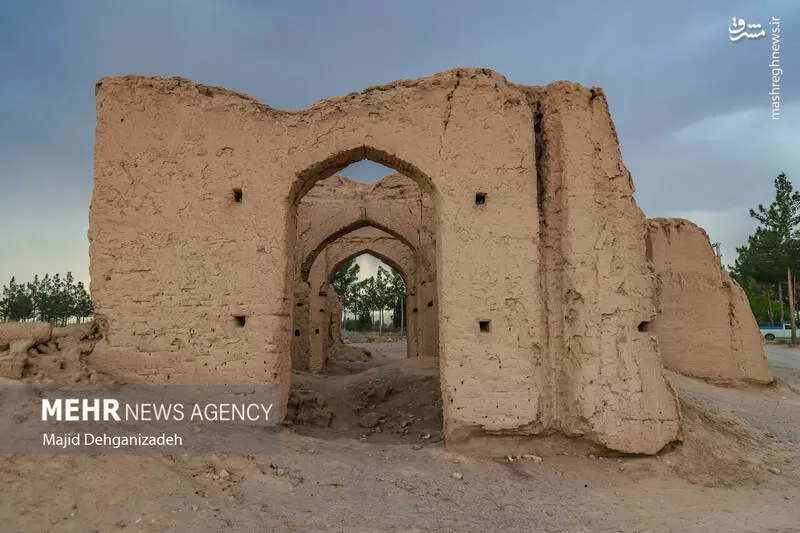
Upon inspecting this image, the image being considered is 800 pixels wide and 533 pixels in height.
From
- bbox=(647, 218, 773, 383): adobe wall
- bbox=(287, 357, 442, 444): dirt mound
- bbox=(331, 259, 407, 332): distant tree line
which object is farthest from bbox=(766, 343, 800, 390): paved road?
bbox=(331, 259, 407, 332): distant tree line

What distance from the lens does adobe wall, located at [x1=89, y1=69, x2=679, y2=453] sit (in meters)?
5.54

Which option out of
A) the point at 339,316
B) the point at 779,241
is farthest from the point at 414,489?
the point at 779,241

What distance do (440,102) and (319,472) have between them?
4.54 metres

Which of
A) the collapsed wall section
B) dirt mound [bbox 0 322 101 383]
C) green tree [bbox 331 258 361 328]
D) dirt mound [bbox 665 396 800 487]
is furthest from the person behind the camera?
green tree [bbox 331 258 361 328]

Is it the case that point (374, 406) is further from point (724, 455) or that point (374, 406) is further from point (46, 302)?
point (46, 302)

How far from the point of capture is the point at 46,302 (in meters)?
28.2

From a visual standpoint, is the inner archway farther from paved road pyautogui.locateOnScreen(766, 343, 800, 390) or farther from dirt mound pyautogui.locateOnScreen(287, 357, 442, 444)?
paved road pyautogui.locateOnScreen(766, 343, 800, 390)

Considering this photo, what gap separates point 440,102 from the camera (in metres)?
6.04

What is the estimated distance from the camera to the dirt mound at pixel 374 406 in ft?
22.9

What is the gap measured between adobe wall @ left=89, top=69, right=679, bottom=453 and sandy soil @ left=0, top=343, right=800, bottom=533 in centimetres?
54

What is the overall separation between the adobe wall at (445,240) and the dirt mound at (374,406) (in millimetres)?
1496

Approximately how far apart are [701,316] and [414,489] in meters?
8.11

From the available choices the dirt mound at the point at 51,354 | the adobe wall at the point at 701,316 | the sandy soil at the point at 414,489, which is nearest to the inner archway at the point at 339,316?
the sandy soil at the point at 414,489

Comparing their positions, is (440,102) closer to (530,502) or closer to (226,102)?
(226,102)
